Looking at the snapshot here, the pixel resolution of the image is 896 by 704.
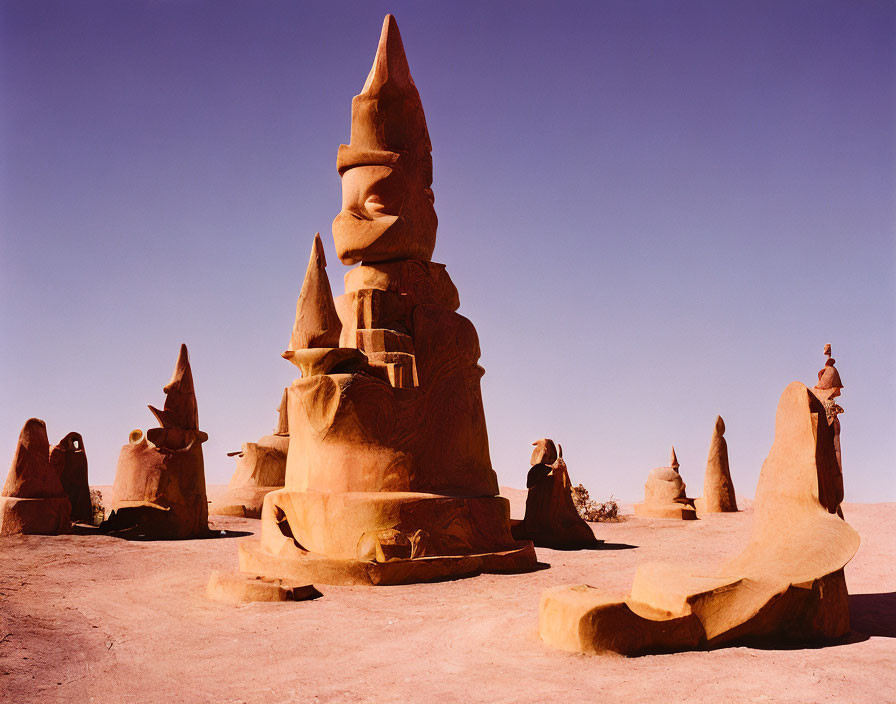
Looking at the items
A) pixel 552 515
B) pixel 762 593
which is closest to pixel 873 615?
pixel 762 593

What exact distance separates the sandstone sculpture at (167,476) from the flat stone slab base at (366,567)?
4.18 m

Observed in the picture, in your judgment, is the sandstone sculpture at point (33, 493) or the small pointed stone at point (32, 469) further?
the small pointed stone at point (32, 469)

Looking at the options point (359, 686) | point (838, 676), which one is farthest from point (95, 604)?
point (838, 676)

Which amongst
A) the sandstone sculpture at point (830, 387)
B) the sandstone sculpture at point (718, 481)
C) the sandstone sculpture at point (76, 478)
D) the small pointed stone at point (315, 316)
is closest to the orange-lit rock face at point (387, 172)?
the small pointed stone at point (315, 316)

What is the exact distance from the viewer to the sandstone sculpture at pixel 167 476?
10.8m

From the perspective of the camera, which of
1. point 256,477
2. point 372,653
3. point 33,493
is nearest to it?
point 372,653

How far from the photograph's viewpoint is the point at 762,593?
3975mm

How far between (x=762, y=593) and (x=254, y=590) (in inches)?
144

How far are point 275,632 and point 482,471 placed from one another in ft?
11.9

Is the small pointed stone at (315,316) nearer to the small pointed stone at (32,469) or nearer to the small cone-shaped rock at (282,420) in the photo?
the small pointed stone at (32,469)

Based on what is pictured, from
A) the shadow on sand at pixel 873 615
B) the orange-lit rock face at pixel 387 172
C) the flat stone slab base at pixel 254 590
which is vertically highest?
the orange-lit rock face at pixel 387 172

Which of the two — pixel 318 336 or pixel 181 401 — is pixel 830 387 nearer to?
pixel 318 336

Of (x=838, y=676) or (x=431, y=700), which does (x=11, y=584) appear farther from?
(x=838, y=676)

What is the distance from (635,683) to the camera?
3.38m
